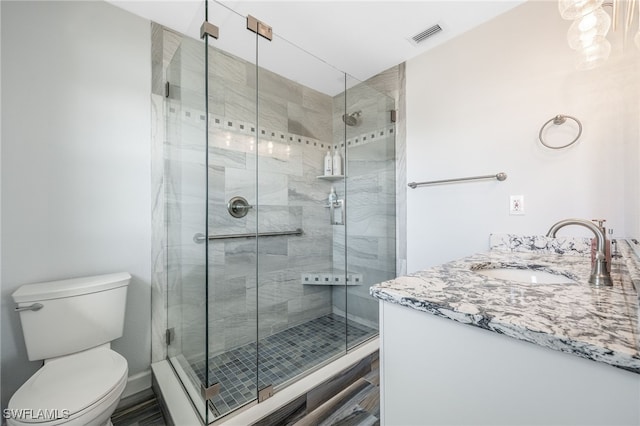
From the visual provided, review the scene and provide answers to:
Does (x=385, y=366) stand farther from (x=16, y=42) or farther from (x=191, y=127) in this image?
(x=16, y=42)

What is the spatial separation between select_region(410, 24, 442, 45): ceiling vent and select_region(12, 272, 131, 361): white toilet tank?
243 cm

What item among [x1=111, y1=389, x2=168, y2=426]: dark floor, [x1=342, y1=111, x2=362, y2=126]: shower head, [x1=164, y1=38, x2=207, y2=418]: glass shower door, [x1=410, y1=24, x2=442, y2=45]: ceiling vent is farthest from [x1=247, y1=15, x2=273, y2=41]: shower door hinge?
[x1=111, y1=389, x2=168, y2=426]: dark floor

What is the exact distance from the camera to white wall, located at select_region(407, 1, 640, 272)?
4.20ft

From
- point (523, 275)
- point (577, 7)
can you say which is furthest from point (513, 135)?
point (523, 275)

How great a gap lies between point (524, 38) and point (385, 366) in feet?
6.43

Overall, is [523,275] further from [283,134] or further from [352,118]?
[283,134]

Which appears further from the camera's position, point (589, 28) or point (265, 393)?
point (265, 393)

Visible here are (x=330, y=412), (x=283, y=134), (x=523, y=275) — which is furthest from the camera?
(x=283, y=134)

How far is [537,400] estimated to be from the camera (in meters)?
0.52

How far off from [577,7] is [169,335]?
2.66m

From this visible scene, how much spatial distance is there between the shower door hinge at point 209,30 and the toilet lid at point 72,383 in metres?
1.61

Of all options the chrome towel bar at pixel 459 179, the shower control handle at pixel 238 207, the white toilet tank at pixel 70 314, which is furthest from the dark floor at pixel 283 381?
the chrome towel bar at pixel 459 179

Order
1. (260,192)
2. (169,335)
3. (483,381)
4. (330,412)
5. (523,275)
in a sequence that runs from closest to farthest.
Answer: (483,381), (523,275), (330,412), (169,335), (260,192)

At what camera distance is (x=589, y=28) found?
1084 mm
